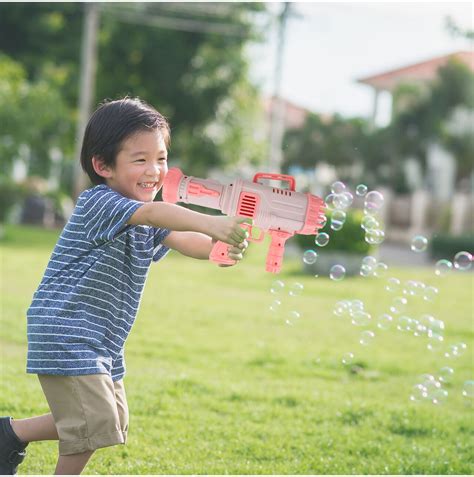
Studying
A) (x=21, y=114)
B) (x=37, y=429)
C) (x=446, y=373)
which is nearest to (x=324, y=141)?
(x=21, y=114)

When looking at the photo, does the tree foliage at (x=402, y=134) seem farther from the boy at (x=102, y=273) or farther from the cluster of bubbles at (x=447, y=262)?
the boy at (x=102, y=273)

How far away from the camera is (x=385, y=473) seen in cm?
365

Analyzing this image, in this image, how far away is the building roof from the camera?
26.9 metres

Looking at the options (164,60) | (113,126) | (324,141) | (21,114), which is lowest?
(113,126)

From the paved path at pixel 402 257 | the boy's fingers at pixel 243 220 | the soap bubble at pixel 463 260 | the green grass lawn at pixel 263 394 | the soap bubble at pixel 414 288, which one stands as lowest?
the green grass lawn at pixel 263 394

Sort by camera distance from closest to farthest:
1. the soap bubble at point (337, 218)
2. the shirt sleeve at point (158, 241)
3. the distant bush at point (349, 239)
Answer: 1. the shirt sleeve at point (158, 241)
2. the soap bubble at point (337, 218)
3. the distant bush at point (349, 239)

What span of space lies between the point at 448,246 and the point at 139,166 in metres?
16.4

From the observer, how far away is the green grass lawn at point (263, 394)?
373 centimetres

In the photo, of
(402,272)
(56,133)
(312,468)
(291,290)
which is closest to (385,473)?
(312,468)

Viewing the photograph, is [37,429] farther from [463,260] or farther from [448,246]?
[448,246]

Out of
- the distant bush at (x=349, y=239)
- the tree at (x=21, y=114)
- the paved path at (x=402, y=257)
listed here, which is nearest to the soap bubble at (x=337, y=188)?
the distant bush at (x=349, y=239)

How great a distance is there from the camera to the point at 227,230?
262 centimetres

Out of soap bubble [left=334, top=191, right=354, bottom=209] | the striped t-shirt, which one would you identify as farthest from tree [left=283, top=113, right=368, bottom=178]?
→ the striped t-shirt

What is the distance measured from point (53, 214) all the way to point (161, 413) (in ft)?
63.1
